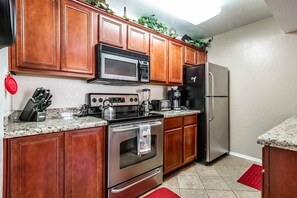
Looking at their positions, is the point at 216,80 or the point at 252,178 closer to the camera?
the point at 252,178

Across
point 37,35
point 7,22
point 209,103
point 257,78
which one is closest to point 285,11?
point 257,78

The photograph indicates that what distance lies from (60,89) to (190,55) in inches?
93.5

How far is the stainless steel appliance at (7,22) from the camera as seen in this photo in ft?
1.99

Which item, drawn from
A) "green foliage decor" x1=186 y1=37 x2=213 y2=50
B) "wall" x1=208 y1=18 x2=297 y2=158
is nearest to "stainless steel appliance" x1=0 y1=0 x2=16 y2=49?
"green foliage decor" x1=186 y1=37 x2=213 y2=50

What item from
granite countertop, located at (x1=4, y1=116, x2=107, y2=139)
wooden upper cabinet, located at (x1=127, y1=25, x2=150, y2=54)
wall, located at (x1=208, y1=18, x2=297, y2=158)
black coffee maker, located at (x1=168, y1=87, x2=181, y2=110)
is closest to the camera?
granite countertop, located at (x1=4, y1=116, x2=107, y2=139)

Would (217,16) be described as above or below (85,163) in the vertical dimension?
above

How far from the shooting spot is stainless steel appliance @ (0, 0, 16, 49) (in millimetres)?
608

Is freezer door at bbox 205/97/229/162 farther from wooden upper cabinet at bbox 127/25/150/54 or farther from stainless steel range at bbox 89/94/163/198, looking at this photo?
wooden upper cabinet at bbox 127/25/150/54

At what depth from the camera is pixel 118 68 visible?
203cm

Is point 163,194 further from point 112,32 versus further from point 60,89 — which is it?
point 112,32

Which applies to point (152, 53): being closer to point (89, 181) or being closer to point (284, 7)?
point (284, 7)

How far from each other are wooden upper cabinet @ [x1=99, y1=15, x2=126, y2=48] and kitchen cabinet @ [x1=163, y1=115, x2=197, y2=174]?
125cm

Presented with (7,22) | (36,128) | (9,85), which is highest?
(7,22)

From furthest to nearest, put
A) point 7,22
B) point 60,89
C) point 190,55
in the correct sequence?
1. point 190,55
2. point 60,89
3. point 7,22
